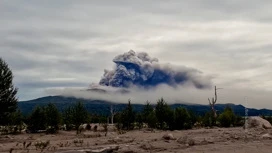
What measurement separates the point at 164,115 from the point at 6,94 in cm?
2728

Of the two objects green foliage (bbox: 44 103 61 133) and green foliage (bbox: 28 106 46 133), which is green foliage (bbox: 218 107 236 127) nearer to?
green foliage (bbox: 44 103 61 133)

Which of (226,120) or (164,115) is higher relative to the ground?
(164,115)

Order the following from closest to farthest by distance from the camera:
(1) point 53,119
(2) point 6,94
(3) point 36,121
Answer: (2) point 6,94
(3) point 36,121
(1) point 53,119

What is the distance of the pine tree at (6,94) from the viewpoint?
4084 centimetres

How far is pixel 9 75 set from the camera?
41.7 m

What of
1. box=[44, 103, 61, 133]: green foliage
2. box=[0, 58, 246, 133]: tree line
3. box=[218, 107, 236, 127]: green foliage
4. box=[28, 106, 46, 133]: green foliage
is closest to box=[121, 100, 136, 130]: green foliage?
box=[0, 58, 246, 133]: tree line

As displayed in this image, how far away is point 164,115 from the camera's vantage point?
200ft

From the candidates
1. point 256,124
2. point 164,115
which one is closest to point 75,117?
point 164,115

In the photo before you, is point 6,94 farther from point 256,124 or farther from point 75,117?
point 256,124

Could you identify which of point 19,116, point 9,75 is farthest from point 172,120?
point 9,75

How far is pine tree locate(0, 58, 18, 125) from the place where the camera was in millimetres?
40844

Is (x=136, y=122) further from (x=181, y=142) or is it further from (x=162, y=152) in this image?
(x=162, y=152)

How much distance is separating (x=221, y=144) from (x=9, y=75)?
2456 centimetres

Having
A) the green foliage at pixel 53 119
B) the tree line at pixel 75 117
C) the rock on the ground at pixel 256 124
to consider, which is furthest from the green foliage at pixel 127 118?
the rock on the ground at pixel 256 124
